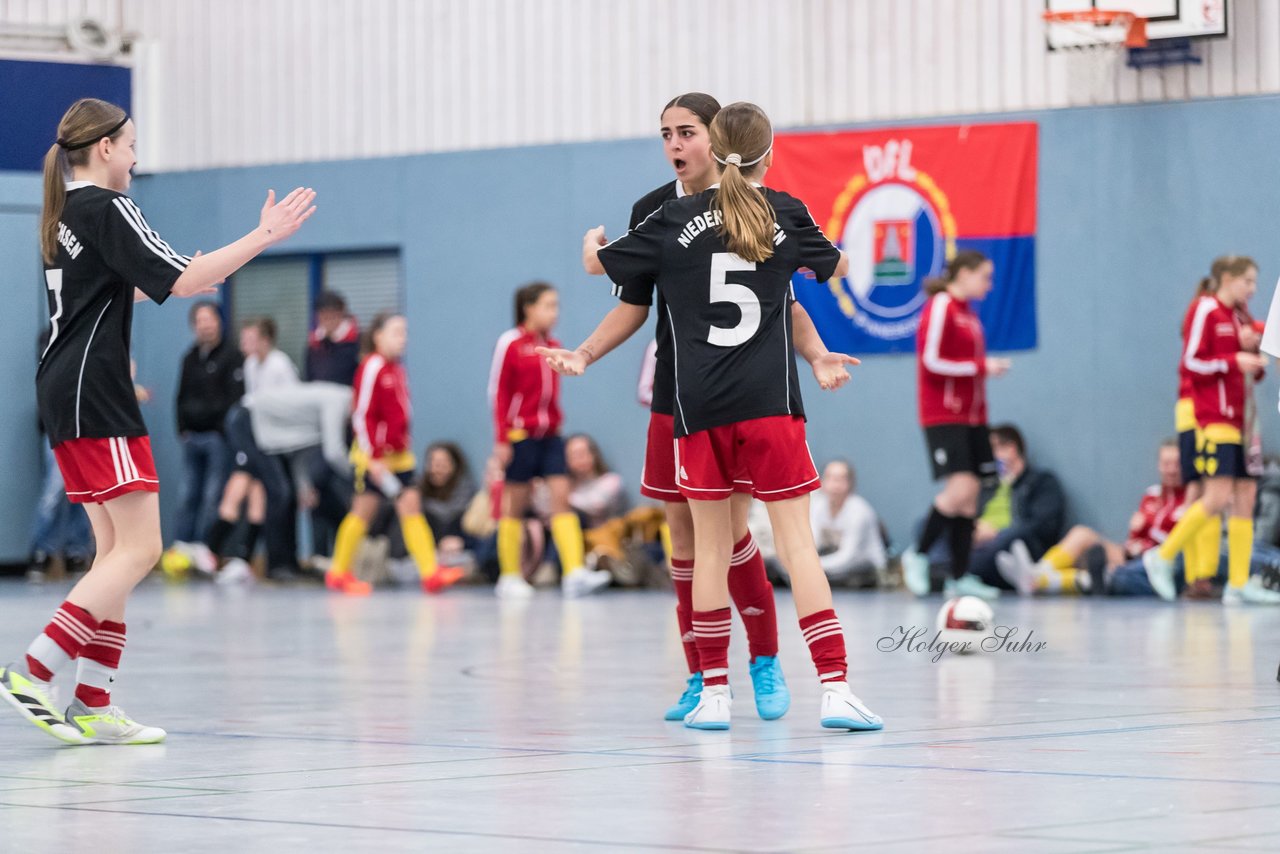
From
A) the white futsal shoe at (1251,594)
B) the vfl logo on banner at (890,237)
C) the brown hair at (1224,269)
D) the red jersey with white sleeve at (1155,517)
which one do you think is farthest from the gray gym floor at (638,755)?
the vfl logo on banner at (890,237)

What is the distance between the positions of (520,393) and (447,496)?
2.78 metres

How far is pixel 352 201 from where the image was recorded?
19.0 metres

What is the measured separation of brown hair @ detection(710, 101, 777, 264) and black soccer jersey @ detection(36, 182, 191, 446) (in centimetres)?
167

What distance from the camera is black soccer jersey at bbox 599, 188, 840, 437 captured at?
675 centimetres

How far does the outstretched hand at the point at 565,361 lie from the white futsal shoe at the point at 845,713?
1318mm

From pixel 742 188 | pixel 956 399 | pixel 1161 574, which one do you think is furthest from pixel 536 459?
pixel 742 188

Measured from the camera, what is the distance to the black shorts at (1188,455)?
13758 mm

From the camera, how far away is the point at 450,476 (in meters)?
17.7

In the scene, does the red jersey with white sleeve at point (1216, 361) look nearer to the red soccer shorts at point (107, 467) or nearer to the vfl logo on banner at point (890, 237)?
the vfl logo on banner at point (890, 237)

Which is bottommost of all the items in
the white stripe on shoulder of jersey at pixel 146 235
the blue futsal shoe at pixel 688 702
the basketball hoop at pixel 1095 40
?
the blue futsal shoe at pixel 688 702

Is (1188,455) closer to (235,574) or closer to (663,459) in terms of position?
(663,459)

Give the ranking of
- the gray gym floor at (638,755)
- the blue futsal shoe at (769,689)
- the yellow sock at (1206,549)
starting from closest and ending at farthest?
the gray gym floor at (638,755)
the blue futsal shoe at (769,689)
the yellow sock at (1206,549)

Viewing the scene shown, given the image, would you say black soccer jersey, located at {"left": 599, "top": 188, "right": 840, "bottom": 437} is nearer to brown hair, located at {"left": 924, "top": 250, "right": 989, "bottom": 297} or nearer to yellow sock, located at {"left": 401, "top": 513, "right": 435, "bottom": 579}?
brown hair, located at {"left": 924, "top": 250, "right": 989, "bottom": 297}

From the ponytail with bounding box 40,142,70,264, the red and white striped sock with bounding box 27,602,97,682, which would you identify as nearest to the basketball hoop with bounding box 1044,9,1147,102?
the ponytail with bounding box 40,142,70,264
